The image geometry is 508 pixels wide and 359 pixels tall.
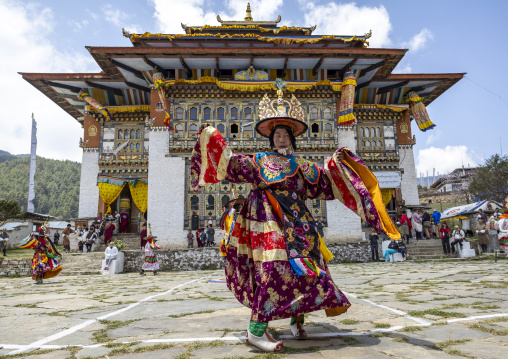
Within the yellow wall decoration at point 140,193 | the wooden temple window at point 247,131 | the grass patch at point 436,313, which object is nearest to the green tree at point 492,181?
the wooden temple window at point 247,131

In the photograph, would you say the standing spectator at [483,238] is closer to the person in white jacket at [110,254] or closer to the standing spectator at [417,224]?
the standing spectator at [417,224]

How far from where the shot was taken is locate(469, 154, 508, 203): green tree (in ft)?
111

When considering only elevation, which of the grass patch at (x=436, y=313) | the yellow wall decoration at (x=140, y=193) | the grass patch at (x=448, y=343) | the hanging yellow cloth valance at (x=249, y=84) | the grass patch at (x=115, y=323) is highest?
the hanging yellow cloth valance at (x=249, y=84)

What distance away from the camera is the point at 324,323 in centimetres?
351

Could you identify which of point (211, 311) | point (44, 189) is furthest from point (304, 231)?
point (44, 189)

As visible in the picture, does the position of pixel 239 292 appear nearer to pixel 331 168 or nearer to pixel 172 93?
pixel 331 168

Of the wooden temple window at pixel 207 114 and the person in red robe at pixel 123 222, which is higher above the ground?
the wooden temple window at pixel 207 114

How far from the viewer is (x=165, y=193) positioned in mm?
18469

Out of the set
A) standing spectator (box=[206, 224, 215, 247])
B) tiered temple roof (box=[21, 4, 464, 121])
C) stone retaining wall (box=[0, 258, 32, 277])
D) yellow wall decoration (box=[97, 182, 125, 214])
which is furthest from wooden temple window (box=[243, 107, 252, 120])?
stone retaining wall (box=[0, 258, 32, 277])

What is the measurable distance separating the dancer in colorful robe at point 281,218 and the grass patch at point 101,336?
3.71 ft

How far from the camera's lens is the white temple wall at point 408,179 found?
71.9 ft

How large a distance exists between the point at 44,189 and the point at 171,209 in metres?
79.6

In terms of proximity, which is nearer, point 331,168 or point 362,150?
point 331,168

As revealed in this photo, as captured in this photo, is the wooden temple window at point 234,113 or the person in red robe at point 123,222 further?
the person in red robe at point 123,222
